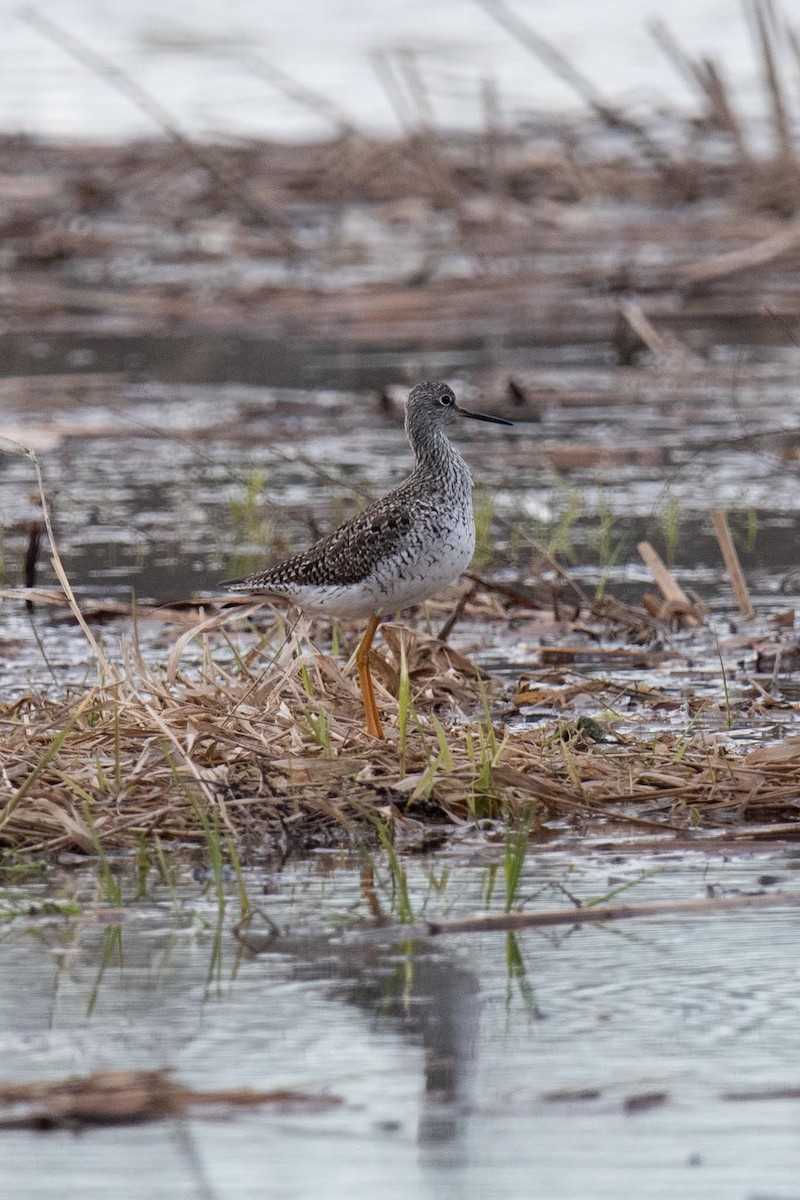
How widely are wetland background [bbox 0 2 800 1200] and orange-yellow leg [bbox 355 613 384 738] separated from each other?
0.07m

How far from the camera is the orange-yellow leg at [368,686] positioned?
5.91m

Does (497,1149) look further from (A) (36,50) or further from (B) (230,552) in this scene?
(A) (36,50)

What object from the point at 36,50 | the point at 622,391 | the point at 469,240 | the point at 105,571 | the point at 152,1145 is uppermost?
the point at 36,50

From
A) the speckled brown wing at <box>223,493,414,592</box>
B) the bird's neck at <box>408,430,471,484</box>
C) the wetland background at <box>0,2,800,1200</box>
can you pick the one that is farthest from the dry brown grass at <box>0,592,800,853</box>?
the bird's neck at <box>408,430,471,484</box>

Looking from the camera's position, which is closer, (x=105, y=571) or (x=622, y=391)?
(x=105, y=571)

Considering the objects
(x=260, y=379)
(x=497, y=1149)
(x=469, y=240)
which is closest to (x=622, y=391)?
(x=260, y=379)

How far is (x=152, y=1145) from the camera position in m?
3.44

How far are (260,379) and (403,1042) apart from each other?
34.8 feet

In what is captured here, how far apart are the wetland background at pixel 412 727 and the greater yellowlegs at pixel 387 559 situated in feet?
0.47

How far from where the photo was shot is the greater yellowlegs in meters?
6.07

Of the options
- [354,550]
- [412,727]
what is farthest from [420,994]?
[354,550]

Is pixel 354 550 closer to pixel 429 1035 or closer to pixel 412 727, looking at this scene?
pixel 412 727

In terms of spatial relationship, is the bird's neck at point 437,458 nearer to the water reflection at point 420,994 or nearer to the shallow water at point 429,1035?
the shallow water at point 429,1035

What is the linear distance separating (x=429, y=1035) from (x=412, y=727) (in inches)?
87.5
